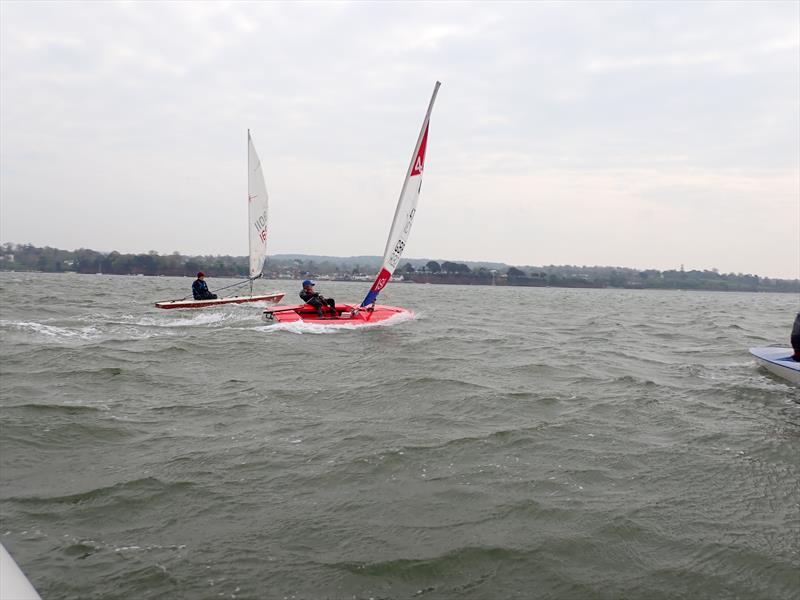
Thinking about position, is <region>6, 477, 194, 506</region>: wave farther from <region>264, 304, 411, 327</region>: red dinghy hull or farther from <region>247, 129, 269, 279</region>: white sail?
<region>247, 129, 269, 279</region>: white sail

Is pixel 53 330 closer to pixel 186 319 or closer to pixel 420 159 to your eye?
pixel 186 319

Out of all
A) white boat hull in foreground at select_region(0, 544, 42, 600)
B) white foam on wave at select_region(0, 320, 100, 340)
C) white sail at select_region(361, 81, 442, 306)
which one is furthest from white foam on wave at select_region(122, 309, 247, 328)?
white boat hull in foreground at select_region(0, 544, 42, 600)

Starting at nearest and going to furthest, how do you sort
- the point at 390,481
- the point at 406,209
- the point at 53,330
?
the point at 390,481 < the point at 53,330 < the point at 406,209

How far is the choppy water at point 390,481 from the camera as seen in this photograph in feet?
11.5

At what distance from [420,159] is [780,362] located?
974 centimetres

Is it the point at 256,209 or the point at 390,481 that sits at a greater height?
the point at 256,209

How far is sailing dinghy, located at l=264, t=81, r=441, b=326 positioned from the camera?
15727 millimetres

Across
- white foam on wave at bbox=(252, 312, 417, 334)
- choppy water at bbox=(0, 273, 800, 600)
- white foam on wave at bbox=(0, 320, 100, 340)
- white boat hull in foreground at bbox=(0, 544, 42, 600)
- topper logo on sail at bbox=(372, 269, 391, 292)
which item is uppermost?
topper logo on sail at bbox=(372, 269, 391, 292)

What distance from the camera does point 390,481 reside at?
4992mm

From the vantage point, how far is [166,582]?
10.8ft

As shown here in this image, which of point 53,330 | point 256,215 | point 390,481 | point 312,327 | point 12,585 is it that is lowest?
point 390,481

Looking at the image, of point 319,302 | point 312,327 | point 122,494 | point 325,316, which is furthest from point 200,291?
point 122,494

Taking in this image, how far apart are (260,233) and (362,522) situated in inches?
870

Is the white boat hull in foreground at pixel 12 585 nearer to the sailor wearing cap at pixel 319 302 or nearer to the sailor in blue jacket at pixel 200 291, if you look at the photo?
the sailor wearing cap at pixel 319 302
